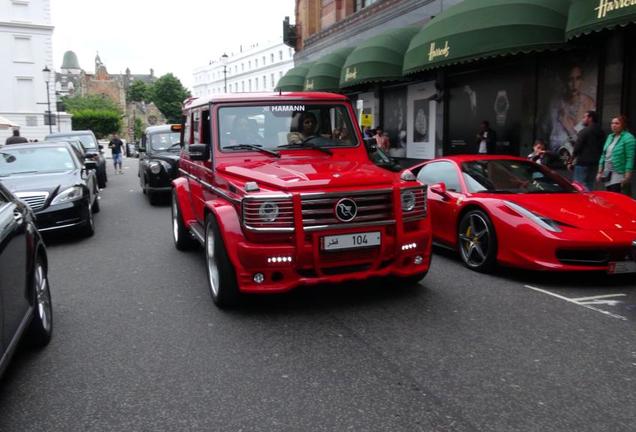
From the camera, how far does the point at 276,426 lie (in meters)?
3.02

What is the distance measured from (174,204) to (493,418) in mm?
6078

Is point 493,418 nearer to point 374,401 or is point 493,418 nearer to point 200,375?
point 374,401

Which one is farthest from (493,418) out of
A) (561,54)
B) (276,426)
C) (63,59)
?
(63,59)

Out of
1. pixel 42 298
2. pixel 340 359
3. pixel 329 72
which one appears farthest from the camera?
pixel 329 72

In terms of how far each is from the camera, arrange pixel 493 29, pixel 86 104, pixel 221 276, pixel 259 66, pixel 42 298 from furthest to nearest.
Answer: pixel 86 104
pixel 259 66
pixel 493 29
pixel 221 276
pixel 42 298

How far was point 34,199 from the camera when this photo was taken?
8.32 m

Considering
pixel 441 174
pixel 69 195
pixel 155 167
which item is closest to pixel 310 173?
pixel 441 174

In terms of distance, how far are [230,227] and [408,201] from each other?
62.6 inches

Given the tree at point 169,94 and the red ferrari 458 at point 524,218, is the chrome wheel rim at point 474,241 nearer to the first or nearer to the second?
the red ferrari 458 at point 524,218

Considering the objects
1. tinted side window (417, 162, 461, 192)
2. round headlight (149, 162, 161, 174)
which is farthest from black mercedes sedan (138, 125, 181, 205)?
tinted side window (417, 162, 461, 192)

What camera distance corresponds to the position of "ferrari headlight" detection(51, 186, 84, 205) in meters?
8.52

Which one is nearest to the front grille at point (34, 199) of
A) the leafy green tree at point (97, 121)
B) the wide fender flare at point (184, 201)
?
the wide fender flare at point (184, 201)

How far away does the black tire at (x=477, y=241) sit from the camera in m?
6.35

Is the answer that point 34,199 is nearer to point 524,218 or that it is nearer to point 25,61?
point 524,218
